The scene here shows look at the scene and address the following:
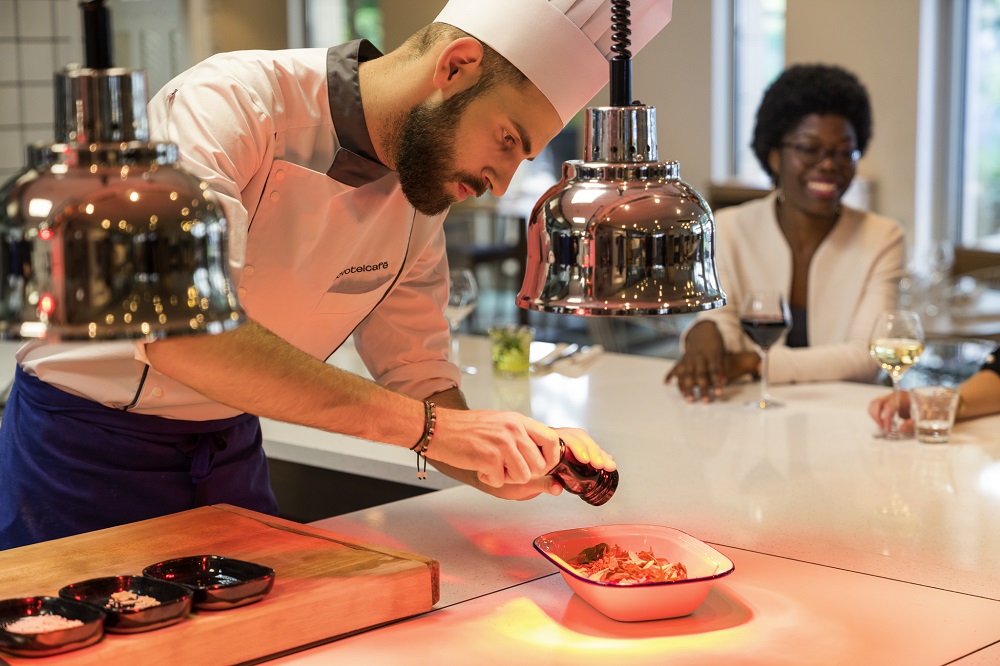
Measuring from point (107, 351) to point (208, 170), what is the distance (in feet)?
1.13

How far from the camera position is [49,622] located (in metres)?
1.09

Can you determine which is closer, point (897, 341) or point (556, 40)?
point (556, 40)

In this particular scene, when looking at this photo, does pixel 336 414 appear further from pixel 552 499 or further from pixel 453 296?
pixel 453 296

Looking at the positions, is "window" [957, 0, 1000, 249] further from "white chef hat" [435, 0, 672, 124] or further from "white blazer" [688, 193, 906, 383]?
"white chef hat" [435, 0, 672, 124]

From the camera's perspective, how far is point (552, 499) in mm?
1726

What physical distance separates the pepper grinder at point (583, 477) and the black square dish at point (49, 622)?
56 cm

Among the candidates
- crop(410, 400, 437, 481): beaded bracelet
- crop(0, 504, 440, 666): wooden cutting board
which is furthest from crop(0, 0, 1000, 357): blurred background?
crop(0, 504, 440, 666): wooden cutting board

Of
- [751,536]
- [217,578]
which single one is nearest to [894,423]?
[751,536]

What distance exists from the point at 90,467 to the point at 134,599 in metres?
0.54

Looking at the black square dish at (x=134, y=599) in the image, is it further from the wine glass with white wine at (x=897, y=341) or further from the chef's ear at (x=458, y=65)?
the wine glass with white wine at (x=897, y=341)

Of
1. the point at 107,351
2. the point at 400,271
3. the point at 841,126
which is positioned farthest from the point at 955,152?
the point at 107,351

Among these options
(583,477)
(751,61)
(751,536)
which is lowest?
(751,536)

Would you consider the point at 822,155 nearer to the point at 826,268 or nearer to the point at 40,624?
the point at 826,268

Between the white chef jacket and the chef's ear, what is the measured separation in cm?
19
